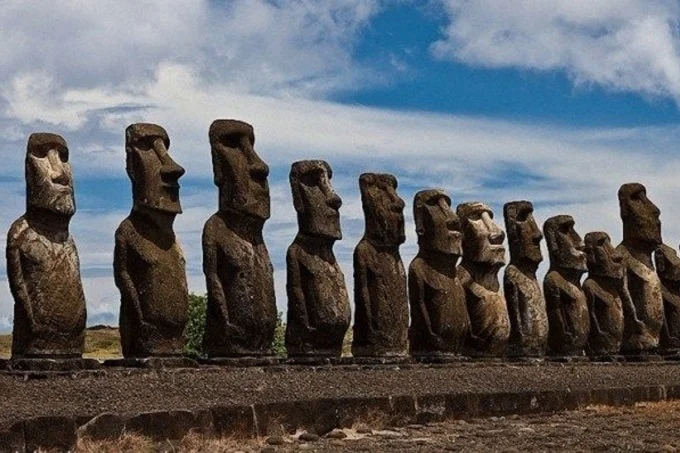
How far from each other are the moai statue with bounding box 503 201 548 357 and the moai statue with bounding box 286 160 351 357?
4005 millimetres

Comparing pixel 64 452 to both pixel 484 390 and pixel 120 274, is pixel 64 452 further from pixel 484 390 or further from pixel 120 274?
pixel 484 390

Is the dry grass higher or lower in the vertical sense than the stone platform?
lower

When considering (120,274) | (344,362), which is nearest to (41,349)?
(120,274)

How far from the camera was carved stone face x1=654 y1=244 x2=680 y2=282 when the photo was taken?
21047 mm

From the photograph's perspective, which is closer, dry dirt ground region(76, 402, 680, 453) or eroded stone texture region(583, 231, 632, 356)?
dry dirt ground region(76, 402, 680, 453)

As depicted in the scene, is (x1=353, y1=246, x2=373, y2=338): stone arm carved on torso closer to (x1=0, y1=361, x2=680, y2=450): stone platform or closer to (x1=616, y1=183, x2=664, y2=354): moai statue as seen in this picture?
(x1=0, y1=361, x2=680, y2=450): stone platform

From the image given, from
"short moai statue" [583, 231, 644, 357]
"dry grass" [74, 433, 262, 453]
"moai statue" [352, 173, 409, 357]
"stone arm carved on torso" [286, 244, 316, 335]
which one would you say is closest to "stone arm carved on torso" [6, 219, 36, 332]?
"dry grass" [74, 433, 262, 453]

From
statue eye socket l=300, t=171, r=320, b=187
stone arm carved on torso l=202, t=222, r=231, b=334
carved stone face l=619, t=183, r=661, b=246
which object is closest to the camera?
stone arm carved on torso l=202, t=222, r=231, b=334

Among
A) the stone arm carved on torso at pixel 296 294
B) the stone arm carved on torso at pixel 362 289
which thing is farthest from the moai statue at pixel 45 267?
the stone arm carved on torso at pixel 362 289

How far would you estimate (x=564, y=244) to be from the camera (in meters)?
18.6

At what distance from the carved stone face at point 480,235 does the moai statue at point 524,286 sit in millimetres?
975

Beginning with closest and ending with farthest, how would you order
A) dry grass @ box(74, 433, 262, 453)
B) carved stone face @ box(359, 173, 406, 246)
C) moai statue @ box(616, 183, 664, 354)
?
1. dry grass @ box(74, 433, 262, 453)
2. carved stone face @ box(359, 173, 406, 246)
3. moai statue @ box(616, 183, 664, 354)

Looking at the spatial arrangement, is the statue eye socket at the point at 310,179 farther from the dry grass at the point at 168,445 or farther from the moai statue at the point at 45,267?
the dry grass at the point at 168,445

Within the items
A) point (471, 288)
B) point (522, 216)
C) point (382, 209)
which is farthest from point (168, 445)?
point (522, 216)
